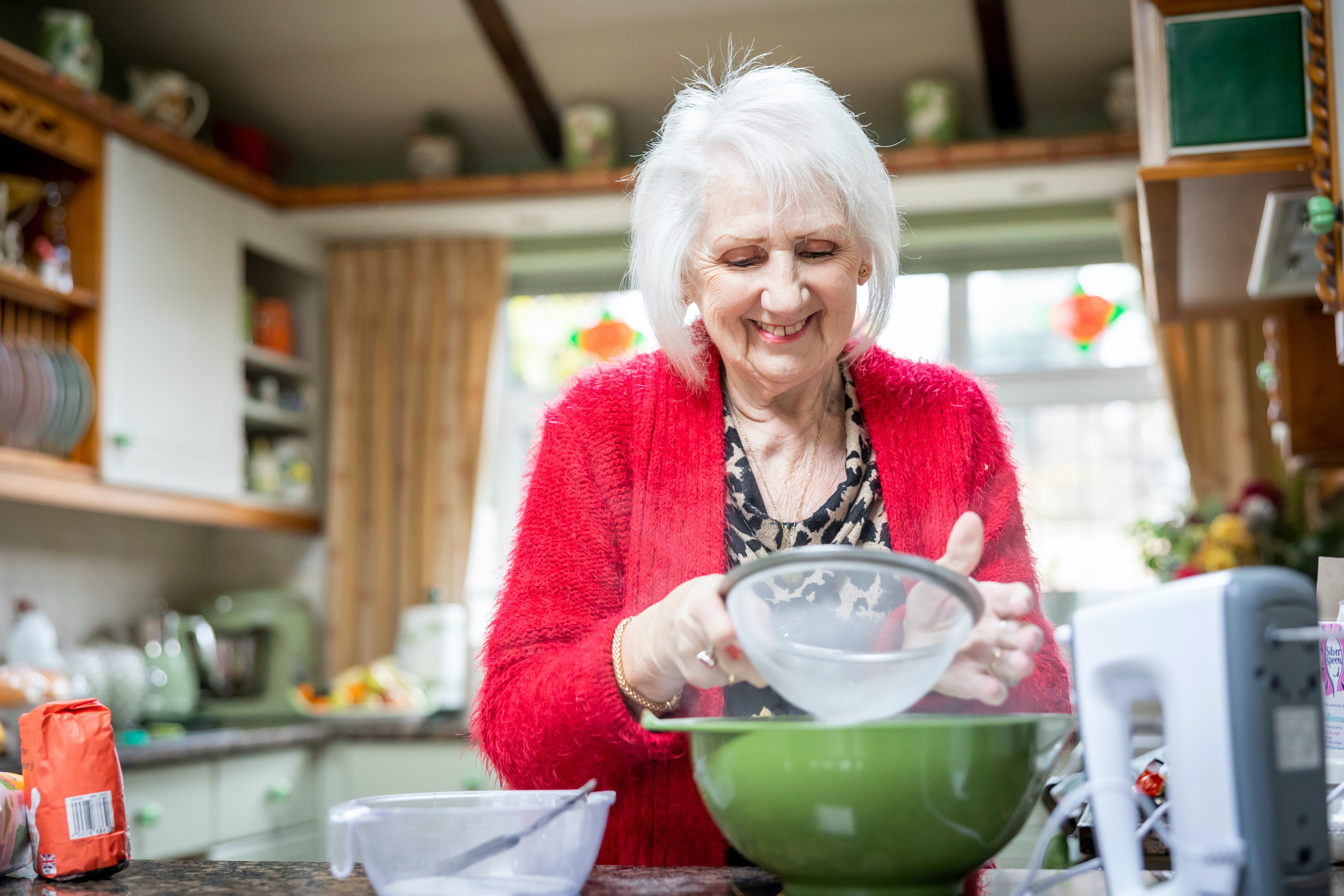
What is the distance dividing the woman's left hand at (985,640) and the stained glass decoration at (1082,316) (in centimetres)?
321

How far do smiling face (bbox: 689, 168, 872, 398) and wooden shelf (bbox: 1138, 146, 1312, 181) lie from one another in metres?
0.61

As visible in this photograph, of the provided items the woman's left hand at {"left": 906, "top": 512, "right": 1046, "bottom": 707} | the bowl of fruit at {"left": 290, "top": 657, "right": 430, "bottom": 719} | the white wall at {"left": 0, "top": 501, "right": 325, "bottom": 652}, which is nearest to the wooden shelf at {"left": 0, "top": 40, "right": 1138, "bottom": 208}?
the white wall at {"left": 0, "top": 501, "right": 325, "bottom": 652}

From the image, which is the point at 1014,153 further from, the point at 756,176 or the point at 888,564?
the point at 888,564

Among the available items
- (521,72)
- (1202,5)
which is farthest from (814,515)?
(521,72)

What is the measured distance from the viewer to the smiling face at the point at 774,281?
114cm

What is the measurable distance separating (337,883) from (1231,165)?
4.42 feet

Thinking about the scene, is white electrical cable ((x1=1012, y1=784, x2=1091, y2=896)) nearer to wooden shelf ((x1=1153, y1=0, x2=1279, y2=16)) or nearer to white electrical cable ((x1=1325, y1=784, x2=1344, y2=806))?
white electrical cable ((x1=1325, y1=784, x2=1344, y2=806))

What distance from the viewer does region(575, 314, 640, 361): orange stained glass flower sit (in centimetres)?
405

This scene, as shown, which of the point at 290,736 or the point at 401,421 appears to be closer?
the point at 290,736

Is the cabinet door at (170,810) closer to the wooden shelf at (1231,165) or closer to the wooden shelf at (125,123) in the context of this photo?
the wooden shelf at (125,123)

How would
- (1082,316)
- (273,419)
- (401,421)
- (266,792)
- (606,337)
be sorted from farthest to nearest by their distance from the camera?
(606,337), (401,421), (1082,316), (273,419), (266,792)

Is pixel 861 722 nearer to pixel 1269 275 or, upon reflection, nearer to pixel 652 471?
pixel 652 471

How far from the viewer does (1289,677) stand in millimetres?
665

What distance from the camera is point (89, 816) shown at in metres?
0.95
